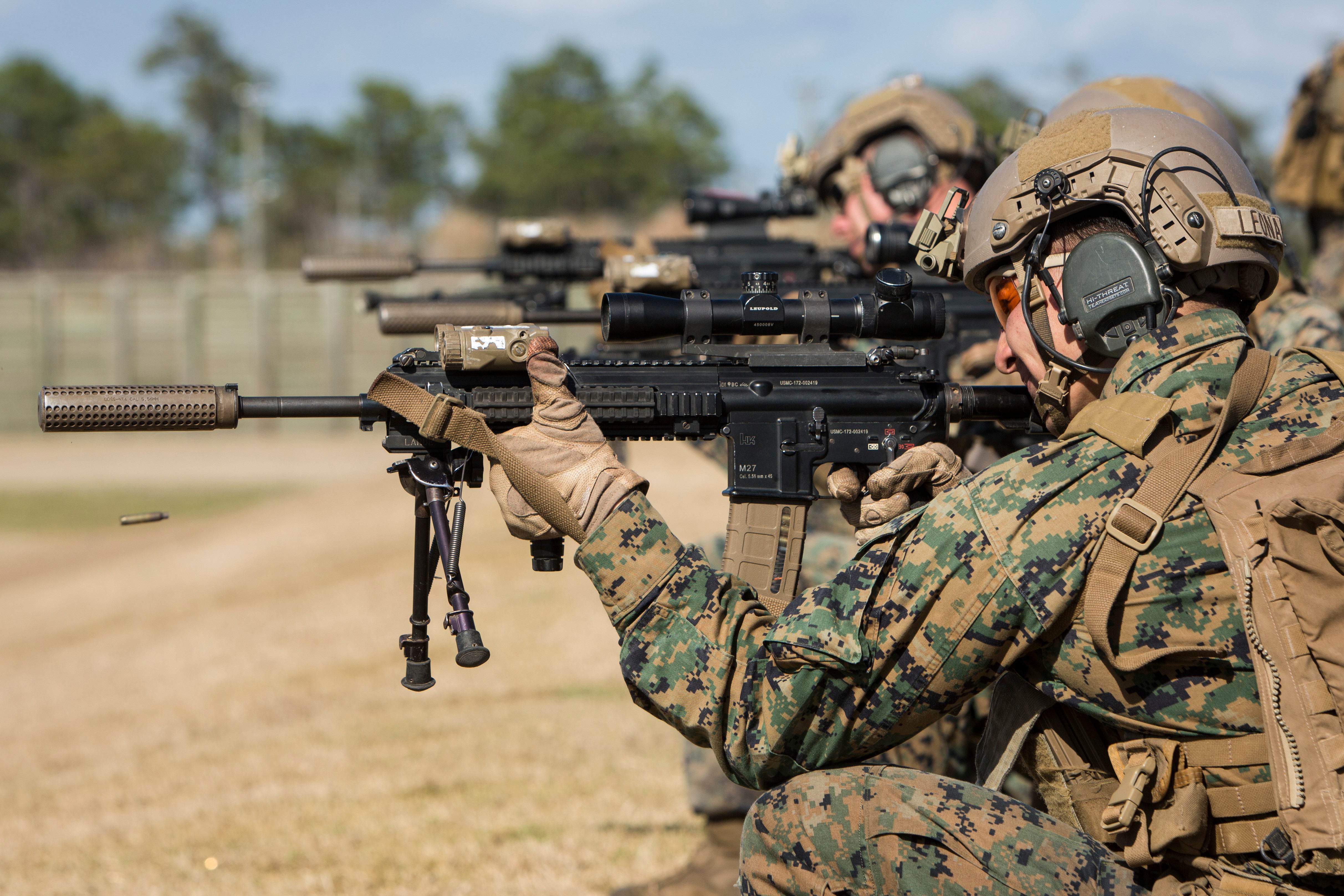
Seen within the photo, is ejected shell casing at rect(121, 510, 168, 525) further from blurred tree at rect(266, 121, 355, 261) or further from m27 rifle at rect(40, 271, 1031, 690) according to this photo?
blurred tree at rect(266, 121, 355, 261)

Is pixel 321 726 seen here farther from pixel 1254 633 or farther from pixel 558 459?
pixel 1254 633

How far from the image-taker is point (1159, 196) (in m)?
2.37

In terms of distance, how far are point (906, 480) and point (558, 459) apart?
825 millimetres

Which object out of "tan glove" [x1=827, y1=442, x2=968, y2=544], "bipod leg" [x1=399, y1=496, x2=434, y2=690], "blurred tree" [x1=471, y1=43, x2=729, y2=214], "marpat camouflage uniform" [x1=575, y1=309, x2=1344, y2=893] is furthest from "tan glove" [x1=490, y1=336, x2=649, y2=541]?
"blurred tree" [x1=471, y1=43, x2=729, y2=214]

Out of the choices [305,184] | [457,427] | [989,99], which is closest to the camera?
[457,427]

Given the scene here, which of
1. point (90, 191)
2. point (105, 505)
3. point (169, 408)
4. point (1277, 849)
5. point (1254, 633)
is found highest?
point (90, 191)

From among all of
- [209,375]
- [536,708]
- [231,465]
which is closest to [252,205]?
[209,375]

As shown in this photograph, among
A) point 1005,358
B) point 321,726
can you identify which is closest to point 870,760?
point 1005,358

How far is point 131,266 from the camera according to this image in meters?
58.2

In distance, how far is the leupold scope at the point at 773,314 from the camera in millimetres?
2855

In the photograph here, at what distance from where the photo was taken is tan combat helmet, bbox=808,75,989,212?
18.1ft

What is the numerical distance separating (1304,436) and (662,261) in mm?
2770

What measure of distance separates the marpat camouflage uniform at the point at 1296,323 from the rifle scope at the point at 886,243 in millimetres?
1241

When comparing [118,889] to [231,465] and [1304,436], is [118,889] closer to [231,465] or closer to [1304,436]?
[1304,436]
